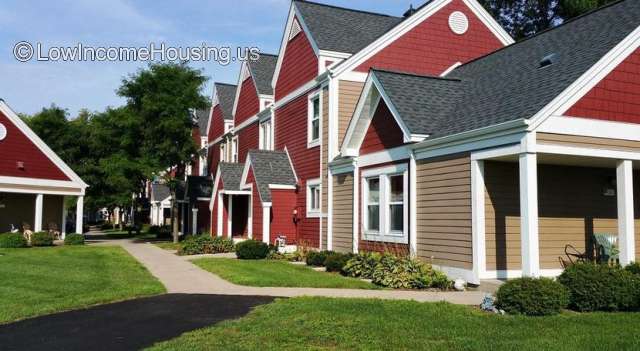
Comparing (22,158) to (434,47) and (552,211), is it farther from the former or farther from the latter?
(552,211)

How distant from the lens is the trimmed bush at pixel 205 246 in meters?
22.6

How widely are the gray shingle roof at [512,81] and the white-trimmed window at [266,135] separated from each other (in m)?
10.8

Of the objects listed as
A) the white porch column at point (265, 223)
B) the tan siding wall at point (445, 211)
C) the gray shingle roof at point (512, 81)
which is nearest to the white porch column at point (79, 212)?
the white porch column at point (265, 223)

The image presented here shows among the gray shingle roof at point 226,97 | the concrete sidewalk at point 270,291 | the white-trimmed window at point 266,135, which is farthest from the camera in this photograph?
the gray shingle roof at point 226,97

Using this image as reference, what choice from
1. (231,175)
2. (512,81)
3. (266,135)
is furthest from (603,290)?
(266,135)

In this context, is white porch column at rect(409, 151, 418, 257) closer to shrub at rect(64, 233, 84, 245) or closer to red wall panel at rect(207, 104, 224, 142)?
shrub at rect(64, 233, 84, 245)

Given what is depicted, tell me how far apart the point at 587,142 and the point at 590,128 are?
11.4 inches

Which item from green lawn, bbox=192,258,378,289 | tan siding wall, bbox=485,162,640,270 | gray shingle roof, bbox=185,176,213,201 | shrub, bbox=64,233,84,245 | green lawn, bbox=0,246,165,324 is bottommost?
green lawn, bbox=0,246,165,324

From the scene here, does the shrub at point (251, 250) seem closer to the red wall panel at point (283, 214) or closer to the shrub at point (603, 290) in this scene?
the red wall panel at point (283, 214)

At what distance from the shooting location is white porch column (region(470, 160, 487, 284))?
1207 cm

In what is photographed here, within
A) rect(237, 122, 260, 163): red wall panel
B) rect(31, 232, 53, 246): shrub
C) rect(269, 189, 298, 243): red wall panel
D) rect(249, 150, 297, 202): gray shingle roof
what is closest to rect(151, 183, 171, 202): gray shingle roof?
rect(237, 122, 260, 163): red wall panel

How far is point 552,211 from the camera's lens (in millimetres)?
13195

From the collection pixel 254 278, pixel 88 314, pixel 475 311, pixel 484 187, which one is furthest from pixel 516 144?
pixel 88 314

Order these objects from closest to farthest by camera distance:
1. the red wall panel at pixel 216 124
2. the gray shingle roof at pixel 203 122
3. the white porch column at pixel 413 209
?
1. the white porch column at pixel 413 209
2. the red wall panel at pixel 216 124
3. the gray shingle roof at pixel 203 122
